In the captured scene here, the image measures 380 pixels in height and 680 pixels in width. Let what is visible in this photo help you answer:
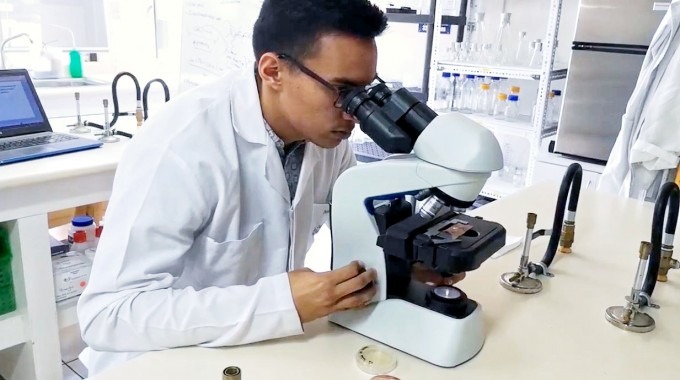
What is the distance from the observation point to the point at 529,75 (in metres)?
2.64

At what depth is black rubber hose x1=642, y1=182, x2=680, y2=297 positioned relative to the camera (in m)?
0.97

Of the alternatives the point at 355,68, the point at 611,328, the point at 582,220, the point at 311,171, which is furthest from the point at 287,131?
the point at 582,220

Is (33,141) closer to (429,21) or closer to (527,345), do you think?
(527,345)

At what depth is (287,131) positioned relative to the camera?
1.10 metres

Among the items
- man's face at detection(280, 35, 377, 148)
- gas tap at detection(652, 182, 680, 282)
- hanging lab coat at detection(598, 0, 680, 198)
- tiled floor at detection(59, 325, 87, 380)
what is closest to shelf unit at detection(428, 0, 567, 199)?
hanging lab coat at detection(598, 0, 680, 198)

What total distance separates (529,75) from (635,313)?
1875mm

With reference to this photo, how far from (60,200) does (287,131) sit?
1.03 metres

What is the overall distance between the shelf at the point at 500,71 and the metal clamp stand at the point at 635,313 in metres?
1.81

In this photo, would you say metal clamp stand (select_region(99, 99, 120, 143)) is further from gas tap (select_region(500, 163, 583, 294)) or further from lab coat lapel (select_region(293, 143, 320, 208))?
gas tap (select_region(500, 163, 583, 294))

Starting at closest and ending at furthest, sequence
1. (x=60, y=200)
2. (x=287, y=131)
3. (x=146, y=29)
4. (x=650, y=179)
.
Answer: (x=287, y=131), (x=60, y=200), (x=650, y=179), (x=146, y=29)

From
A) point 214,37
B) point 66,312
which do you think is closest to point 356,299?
point 66,312

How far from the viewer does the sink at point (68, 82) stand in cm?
309

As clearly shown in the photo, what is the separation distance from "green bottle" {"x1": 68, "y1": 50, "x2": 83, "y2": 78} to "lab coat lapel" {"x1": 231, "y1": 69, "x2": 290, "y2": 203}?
254 cm

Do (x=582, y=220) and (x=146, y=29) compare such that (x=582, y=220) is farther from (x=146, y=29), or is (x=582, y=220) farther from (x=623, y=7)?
(x=146, y=29)
